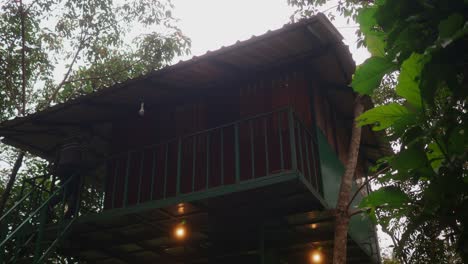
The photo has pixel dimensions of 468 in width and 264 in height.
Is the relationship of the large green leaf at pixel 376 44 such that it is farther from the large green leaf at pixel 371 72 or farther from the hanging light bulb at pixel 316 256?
the hanging light bulb at pixel 316 256

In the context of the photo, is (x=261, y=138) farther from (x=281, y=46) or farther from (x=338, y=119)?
(x=338, y=119)

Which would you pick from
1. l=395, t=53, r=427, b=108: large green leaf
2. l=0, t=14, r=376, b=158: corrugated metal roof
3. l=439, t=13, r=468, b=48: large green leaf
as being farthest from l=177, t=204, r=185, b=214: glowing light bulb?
l=439, t=13, r=468, b=48: large green leaf

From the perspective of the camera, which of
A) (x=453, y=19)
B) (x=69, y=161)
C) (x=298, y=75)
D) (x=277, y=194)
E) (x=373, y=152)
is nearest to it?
(x=453, y=19)

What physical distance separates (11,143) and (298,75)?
596 cm

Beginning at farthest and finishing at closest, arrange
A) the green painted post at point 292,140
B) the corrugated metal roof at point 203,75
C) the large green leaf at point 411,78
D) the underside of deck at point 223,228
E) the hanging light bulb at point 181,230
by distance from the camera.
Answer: the hanging light bulb at point 181,230 < the corrugated metal roof at point 203,75 < the underside of deck at point 223,228 < the green painted post at point 292,140 < the large green leaf at point 411,78

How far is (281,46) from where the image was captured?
23.6 feet

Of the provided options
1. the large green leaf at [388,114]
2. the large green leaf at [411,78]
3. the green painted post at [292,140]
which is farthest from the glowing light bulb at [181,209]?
the large green leaf at [411,78]

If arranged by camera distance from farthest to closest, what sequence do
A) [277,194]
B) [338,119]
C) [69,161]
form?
1. [338,119]
2. [69,161]
3. [277,194]

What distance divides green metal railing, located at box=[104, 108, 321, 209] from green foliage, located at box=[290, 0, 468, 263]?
4.33 metres

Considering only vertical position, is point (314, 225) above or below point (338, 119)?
below

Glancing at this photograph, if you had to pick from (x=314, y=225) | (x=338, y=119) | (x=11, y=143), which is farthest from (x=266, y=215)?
(x=11, y=143)

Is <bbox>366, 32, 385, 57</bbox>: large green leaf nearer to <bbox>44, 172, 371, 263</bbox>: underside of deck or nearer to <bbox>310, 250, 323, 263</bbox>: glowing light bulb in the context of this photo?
<bbox>44, 172, 371, 263</bbox>: underside of deck

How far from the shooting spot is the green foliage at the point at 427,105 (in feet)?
5.11

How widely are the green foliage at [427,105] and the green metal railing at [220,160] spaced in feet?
14.2
